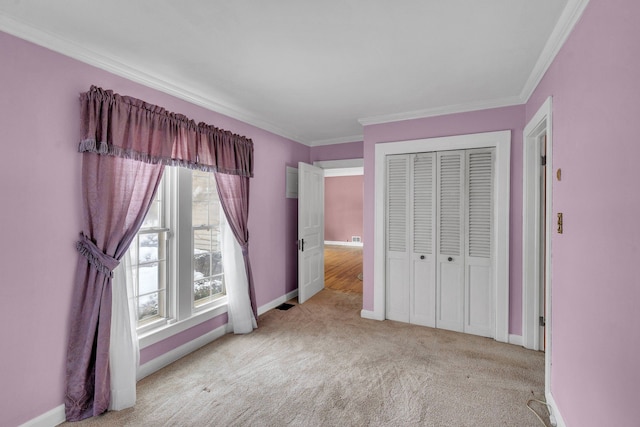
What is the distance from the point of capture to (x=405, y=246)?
363 cm

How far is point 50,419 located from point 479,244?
398 cm

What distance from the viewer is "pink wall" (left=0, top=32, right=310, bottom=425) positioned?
1.74 metres

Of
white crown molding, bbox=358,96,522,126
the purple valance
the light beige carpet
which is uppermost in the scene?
white crown molding, bbox=358,96,522,126

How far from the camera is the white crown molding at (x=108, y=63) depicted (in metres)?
1.77

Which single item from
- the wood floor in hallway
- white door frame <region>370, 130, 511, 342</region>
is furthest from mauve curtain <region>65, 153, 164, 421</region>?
the wood floor in hallway

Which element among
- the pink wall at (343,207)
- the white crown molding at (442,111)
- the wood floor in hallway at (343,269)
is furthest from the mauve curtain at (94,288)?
the pink wall at (343,207)

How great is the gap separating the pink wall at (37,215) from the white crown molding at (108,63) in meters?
0.05

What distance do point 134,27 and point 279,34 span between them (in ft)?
3.01

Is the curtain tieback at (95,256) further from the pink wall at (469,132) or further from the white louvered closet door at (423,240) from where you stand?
the white louvered closet door at (423,240)

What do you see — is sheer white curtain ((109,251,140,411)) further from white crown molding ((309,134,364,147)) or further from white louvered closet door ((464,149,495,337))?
white crown molding ((309,134,364,147))

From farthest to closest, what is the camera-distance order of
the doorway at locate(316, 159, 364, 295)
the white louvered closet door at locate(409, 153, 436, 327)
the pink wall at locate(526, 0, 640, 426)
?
the doorway at locate(316, 159, 364, 295) → the white louvered closet door at locate(409, 153, 436, 327) → the pink wall at locate(526, 0, 640, 426)

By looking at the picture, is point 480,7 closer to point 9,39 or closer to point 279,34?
point 279,34

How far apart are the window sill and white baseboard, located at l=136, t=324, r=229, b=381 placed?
162mm

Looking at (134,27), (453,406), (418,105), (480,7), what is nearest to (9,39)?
(134,27)
